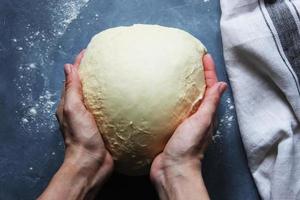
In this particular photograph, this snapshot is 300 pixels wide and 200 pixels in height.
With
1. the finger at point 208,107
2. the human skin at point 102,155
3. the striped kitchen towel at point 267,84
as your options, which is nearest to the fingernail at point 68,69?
the human skin at point 102,155

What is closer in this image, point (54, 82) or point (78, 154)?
point (78, 154)

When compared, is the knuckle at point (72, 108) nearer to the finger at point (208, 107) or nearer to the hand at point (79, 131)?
the hand at point (79, 131)

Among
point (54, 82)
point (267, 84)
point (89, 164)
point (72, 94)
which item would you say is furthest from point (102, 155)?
point (267, 84)

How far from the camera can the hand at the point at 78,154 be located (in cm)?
90

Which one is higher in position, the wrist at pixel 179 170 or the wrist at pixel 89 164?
the wrist at pixel 89 164

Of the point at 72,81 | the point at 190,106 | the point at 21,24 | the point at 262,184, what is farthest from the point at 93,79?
the point at 262,184

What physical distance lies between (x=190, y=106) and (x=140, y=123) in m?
0.11

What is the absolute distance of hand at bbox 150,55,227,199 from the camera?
89 centimetres

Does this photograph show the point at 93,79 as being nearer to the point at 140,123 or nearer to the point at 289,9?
the point at 140,123

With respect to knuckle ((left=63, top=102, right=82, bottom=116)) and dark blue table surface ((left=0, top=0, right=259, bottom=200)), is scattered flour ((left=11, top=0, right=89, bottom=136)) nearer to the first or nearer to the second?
dark blue table surface ((left=0, top=0, right=259, bottom=200))

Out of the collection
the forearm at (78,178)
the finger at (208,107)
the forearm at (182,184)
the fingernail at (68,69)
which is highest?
the fingernail at (68,69)

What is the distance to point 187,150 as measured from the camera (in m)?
0.90

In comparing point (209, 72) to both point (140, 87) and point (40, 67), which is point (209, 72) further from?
point (40, 67)

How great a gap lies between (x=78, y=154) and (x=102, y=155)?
49 millimetres
